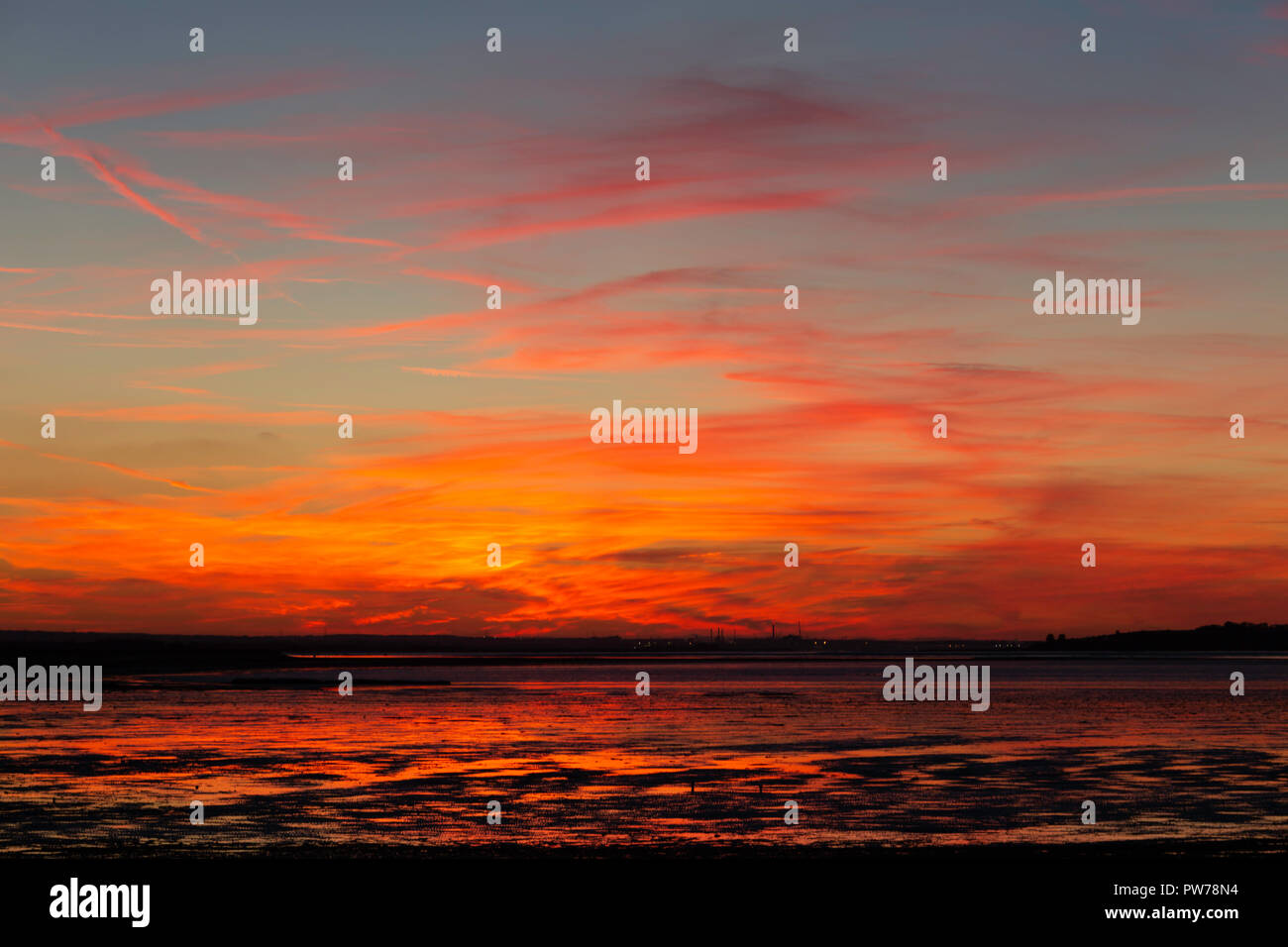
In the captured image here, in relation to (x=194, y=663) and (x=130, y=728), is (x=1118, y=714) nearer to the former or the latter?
(x=130, y=728)

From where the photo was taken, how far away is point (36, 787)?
39031mm

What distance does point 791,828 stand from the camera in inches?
1267

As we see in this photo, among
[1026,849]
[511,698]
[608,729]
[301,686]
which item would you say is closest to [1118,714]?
[608,729]

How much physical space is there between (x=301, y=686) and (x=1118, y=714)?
74.0 meters

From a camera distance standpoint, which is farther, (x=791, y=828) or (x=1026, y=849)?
(x=791, y=828)

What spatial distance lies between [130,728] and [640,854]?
4285 centimetres

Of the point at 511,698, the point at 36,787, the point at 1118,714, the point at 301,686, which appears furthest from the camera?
the point at 301,686
